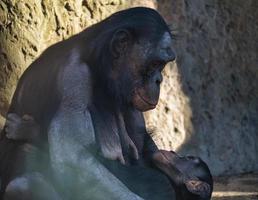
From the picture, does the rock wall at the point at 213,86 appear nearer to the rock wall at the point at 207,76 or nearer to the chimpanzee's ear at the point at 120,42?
the rock wall at the point at 207,76

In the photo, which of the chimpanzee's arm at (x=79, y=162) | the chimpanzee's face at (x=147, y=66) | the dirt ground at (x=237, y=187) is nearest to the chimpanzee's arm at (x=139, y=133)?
the chimpanzee's face at (x=147, y=66)

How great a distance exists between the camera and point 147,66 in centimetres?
365

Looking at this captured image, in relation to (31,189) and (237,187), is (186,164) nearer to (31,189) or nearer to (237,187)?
(31,189)

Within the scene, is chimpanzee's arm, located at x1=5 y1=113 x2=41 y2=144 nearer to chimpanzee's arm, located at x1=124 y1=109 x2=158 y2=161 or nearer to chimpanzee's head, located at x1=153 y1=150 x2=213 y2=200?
chimpanzee's arm, located at x1=124 y1=109 x2=158 y2=161

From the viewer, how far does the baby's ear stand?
3.65 metres

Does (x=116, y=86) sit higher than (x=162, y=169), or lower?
higher

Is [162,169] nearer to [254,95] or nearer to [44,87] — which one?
[44,87]

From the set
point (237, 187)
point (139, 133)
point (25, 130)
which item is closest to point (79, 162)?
point (25, 130)

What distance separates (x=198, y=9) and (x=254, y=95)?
111cm

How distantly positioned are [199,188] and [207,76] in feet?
12.3

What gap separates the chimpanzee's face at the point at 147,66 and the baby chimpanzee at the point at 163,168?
27cm

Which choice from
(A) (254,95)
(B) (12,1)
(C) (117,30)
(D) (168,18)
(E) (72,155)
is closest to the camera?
(E) (72,155)

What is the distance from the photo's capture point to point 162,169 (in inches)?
148

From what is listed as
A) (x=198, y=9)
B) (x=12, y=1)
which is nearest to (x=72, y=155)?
(x=12, y=1)
